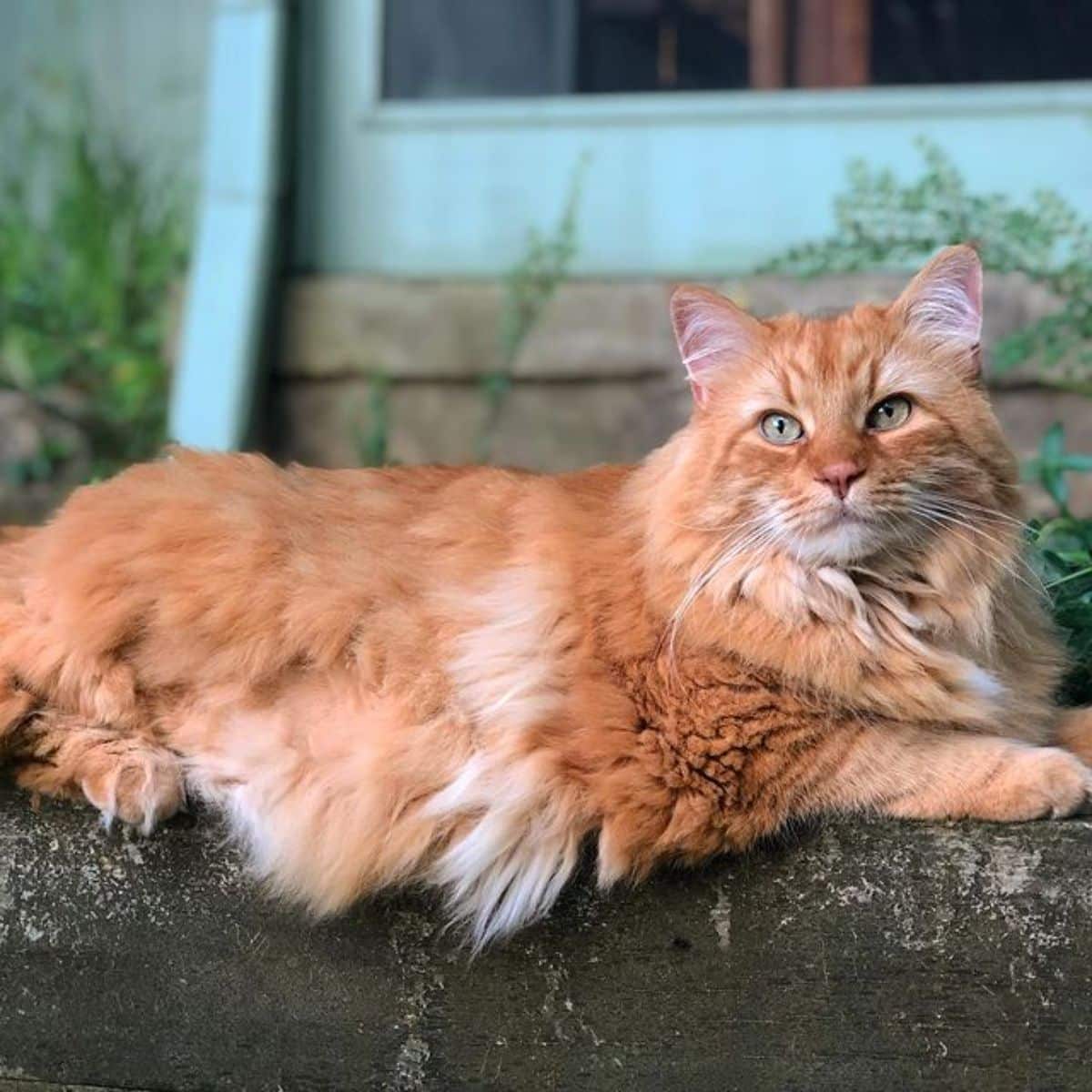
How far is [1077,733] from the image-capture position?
2.83 meters

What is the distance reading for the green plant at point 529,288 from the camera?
5.38 meters

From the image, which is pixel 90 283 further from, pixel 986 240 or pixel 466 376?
pixel 986 240

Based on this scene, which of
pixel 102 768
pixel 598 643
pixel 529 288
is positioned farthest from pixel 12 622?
pixel 529 288

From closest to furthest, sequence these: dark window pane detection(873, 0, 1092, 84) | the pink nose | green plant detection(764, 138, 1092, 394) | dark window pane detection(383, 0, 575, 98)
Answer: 1. the pink nose
2. green plant detection(764, 138, 1092, 394)
3. dark window pane detection(873, 0, 1092, 84)
4. dark window pane detection(383, 0, 575, 98)

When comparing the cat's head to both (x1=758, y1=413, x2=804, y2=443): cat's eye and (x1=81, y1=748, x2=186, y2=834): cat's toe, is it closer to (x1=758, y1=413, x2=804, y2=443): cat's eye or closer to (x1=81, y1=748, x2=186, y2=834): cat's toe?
(x1=758, y1=413, x2=804, y2=443): cat's eye

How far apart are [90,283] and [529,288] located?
1.74m

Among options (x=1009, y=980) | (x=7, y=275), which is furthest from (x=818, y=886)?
(x=7, y=275)

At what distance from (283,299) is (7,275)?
128 centimetres

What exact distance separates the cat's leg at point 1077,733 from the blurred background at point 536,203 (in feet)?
7.44

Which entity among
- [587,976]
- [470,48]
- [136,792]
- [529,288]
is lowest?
[587,976]

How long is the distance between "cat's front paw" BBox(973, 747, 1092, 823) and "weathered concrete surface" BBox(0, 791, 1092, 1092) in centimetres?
3

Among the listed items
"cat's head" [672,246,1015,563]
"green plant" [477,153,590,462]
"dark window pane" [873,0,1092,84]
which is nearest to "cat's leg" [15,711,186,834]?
"cat's head" [672,246,1015,563]

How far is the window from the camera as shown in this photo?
204 inches

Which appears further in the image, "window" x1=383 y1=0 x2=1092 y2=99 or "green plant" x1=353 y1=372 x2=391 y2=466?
"green plant" x1=353 y1=372 x2=391 y2=466
